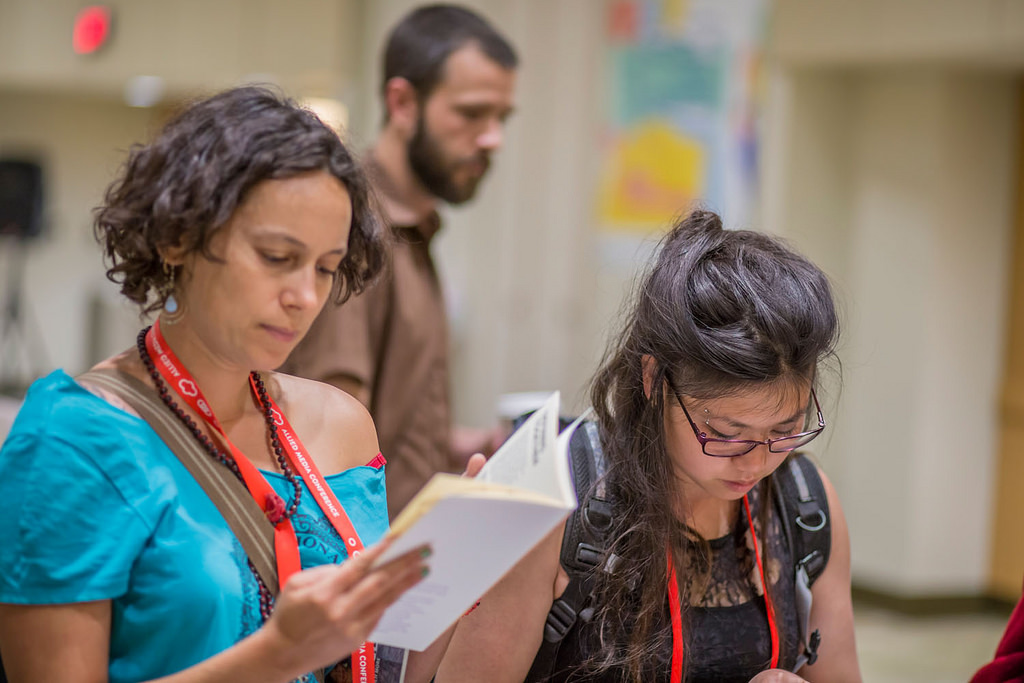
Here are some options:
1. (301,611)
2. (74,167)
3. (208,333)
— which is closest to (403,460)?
(208,333)

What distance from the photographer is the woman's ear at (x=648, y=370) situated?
5.54 feet

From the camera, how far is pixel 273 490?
1299mm

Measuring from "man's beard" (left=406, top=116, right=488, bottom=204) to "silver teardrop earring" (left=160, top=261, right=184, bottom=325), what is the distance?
1.44m

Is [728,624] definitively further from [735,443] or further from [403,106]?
[403,106]

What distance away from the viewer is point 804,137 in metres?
5.42

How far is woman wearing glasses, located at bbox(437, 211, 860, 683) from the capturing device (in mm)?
1585

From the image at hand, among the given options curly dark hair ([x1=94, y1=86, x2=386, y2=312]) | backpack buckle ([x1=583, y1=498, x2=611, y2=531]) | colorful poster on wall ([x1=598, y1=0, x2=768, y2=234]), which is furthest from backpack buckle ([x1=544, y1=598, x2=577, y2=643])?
colorful poster on wall ([x1=598, y1=0, x2=768, y2=234])

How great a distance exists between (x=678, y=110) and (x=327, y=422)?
185 inches

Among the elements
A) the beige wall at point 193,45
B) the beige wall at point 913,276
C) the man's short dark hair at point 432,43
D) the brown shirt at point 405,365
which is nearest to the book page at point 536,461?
the brown shirt at point 405,365

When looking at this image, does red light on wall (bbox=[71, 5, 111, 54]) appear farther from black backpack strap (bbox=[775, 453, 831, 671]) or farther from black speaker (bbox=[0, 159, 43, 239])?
black backpack strap (bbox=[775, 453, 831, 671])

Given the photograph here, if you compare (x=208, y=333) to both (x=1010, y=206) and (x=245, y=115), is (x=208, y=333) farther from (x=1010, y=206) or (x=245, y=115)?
(x=1010, y=206)

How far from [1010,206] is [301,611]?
5010mm

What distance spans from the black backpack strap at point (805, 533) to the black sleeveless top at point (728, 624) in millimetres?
13

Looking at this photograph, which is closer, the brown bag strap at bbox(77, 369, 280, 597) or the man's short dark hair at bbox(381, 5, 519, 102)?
the brown bag strap at bbox(77, 369, 280, 597)
